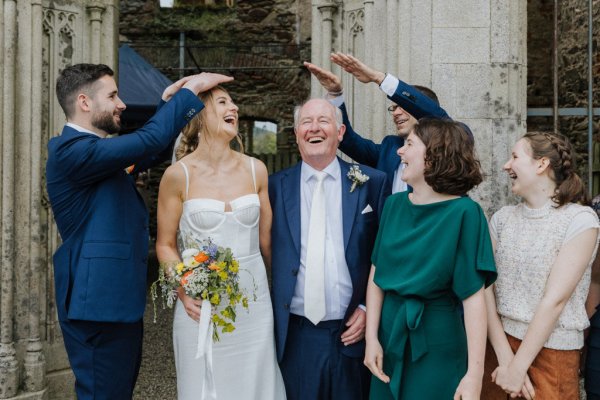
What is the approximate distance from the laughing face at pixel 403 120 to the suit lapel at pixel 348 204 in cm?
66

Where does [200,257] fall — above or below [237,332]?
above

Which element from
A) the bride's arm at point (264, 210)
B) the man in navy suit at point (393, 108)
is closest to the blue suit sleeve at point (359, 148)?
the man in navy suit at point (393, 108)

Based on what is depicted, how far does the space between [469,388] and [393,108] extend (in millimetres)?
1667

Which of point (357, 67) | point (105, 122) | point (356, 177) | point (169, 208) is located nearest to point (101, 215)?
point (169, 208)

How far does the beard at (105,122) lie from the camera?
2.70 meters

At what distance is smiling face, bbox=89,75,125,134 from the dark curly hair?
140 centimetres

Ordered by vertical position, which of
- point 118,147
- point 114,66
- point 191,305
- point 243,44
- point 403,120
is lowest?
point 191,305

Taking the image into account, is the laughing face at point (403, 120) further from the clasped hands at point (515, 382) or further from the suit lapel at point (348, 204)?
the clasped hands at point (515, 382)

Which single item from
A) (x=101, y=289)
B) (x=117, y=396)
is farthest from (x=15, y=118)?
(x=117, y=396)

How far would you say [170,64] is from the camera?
14.1 metres

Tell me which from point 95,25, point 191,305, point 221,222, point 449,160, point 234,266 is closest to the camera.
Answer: point 449,160

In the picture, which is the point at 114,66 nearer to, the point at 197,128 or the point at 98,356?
the point at 197,128

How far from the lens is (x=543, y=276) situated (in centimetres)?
242

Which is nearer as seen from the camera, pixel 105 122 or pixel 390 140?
pixel 105 122
